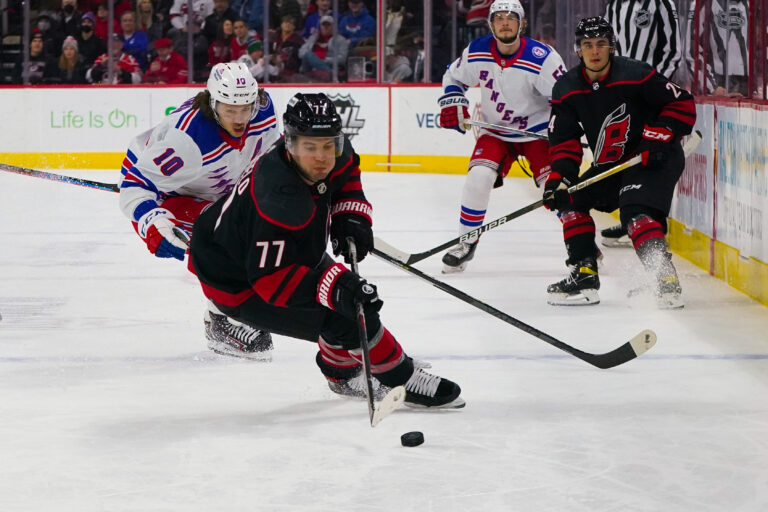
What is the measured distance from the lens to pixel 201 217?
2846 millimetres

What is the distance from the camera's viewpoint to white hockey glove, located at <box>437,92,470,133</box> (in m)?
5.19

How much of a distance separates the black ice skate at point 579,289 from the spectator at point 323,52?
617 centimetres

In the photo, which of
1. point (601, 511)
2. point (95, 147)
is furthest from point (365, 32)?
point (601, 511)

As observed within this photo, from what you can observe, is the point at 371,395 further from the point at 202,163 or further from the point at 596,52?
the point at 596,52

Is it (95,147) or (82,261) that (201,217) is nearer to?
(82,261)

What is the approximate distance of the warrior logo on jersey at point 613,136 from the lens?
424 cm

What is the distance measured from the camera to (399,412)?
2781mm

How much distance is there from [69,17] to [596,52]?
7.53 metres

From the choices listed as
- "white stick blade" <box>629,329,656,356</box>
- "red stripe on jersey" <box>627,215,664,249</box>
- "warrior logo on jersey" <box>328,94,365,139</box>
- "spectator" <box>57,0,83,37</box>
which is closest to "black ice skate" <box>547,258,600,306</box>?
"red stripe on jersey" <box>627,215,664,249</box>

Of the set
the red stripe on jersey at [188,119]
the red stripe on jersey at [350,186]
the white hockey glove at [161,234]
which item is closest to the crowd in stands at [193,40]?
the red stripe on jersey at [188,119]

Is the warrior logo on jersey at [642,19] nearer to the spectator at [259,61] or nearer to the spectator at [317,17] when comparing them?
the spectator at [317,17]

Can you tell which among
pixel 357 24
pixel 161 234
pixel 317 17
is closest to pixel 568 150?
pixel 161 234

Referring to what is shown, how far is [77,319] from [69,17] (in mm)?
7240

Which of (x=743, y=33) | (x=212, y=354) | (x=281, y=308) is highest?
(x=743, y=33)
